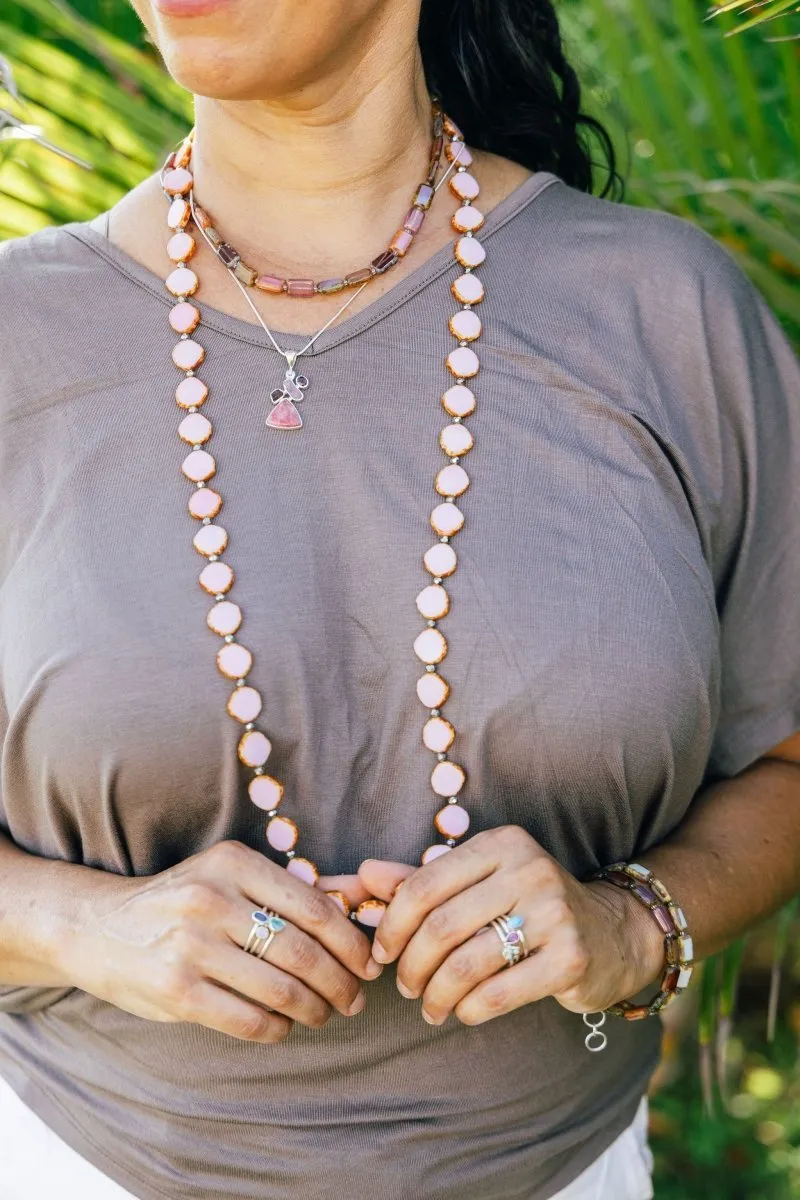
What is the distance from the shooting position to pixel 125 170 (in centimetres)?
208

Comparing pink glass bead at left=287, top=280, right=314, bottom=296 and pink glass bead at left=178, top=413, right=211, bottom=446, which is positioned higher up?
pink glass bead at left=287, top=280, right=314, bottom=296

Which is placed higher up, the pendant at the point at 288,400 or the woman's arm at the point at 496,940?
the pendant at the point at 288,400

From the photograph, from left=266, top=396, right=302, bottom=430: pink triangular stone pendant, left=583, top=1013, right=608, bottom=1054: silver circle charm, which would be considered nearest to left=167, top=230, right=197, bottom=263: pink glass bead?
left=266, top=396, right=302, bottom=430: pink triangular stone pendant

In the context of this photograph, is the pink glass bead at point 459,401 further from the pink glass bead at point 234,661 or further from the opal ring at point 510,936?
the opal ring at point 510,936

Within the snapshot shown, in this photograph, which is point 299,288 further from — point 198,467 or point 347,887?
point 347,887

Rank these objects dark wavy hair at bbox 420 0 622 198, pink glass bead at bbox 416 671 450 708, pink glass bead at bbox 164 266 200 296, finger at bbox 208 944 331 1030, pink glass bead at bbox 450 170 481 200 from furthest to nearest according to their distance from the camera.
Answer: dark wavy hair at bbox 420 0 622 198 → pink glass bead at bbox 450 170 481 200 → pink glass bead at bbox 164 266 200 296 → pink glass bead at bbox 416 671 450 708 → finger at bbox 208 944 331 1030

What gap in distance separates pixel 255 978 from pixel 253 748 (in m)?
0.21

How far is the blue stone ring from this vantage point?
1.23m

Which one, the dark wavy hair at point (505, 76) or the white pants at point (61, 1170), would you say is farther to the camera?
the dark wavy hair at point (505, 76)

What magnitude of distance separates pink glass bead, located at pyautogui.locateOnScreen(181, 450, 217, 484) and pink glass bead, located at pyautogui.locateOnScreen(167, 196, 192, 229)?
0.28 m

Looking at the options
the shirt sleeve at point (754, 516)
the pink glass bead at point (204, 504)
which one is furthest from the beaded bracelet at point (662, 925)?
the pink glass bead at point (204, 504)

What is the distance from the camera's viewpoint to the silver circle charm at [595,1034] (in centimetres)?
144

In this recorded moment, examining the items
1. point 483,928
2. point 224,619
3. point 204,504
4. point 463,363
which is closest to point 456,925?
point 483,928

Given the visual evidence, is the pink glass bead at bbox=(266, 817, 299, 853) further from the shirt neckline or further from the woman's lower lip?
the woman's lower lip
